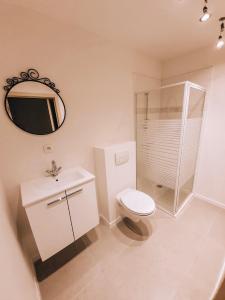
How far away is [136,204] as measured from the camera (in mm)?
1636

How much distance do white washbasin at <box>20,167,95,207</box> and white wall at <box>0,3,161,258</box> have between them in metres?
0.08

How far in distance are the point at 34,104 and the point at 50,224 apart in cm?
115

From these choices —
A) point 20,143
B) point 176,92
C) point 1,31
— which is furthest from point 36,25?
point 176,92

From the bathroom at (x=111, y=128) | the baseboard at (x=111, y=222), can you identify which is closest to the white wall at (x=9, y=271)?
the bathroom at (x=111, y=128)

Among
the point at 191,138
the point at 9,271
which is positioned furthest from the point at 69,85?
the point at 191,138

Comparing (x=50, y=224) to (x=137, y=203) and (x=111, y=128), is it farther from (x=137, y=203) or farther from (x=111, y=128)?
(x=111, y=128)

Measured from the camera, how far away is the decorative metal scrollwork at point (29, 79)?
46.5 inches

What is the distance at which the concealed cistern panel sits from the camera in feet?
5.73

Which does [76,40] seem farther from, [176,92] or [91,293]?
[91,293]

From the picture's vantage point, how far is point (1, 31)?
→ 111 centimetres

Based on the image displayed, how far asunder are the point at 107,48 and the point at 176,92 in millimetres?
1302

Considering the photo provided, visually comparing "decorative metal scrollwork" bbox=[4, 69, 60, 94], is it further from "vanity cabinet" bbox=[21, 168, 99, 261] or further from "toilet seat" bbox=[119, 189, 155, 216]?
"toilet seat" bbox=[119, 189, 155, 216]

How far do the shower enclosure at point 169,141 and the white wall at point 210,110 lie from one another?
4.4 inches

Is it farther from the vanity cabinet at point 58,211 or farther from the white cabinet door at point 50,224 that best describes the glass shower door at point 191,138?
the white cabinet door at point 50,224
